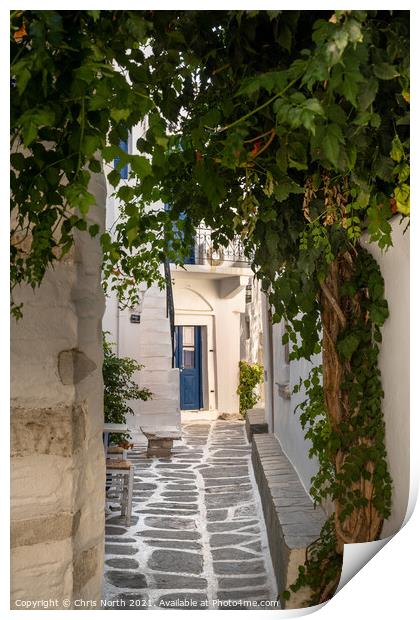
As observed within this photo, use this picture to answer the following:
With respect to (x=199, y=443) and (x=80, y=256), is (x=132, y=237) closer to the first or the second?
(x=80, y=256)

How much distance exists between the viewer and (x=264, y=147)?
1.28 metres

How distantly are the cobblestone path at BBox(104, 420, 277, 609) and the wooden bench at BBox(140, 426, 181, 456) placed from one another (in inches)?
4.2

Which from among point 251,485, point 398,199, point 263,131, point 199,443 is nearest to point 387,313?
point 398,199

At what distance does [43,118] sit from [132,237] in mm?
298

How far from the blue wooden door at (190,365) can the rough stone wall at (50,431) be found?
4.87 feet

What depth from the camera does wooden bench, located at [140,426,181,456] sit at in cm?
411

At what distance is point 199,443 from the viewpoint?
4.35 metres

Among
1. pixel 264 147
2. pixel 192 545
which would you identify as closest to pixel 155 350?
pixel 192 545

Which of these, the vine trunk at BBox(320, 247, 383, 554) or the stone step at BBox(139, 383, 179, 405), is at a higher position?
the vine trunk at BBox(320, 247, 383, 554)

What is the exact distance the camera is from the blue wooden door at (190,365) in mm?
3387

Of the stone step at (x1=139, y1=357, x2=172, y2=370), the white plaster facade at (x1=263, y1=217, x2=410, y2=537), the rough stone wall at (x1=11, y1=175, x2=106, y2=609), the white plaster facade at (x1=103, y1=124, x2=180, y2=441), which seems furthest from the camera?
the stone step at (x1=139, y1=357, x2=172, y2=370)

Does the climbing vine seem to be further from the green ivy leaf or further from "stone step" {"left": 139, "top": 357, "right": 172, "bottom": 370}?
"stone step" {"left": 139, "top": 357, "right": 172, "bottom": 370}

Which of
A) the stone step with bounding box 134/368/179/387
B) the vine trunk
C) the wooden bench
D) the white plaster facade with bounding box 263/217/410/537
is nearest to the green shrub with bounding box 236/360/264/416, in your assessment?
the wooden bench

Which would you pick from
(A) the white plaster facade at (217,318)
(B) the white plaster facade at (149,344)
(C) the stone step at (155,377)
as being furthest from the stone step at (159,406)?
(A) the white plaster facade at (217,318)
